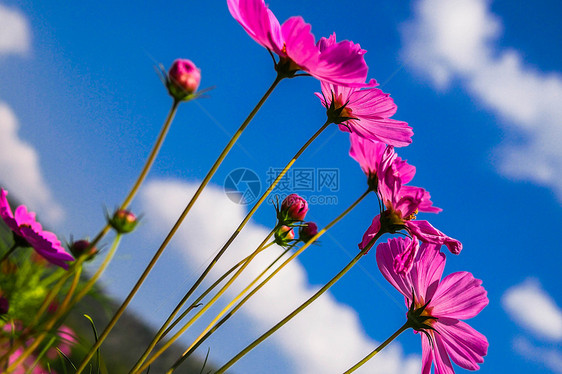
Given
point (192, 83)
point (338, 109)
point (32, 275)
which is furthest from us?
point (32, 275)

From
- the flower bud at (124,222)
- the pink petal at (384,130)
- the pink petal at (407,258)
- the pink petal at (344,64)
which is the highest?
the pink petal at (384,130)

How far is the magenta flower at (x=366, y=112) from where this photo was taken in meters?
0.80

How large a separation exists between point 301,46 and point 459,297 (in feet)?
1.65

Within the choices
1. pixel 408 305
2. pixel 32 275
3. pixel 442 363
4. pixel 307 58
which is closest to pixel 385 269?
pixel 408 305

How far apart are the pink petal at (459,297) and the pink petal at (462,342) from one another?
17 mm

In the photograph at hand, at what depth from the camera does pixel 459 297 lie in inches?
32.3

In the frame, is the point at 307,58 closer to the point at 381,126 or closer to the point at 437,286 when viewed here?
the point at 381,126

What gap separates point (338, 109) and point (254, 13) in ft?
0.76

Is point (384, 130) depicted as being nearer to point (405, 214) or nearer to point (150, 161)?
point (405, 214)

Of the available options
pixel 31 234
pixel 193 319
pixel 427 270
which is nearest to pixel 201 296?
pixel 193 319

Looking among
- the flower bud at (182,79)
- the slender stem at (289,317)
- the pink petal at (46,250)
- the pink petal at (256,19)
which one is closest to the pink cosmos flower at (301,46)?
the pink petal at (256,19)

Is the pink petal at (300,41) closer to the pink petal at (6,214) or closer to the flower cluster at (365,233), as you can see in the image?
the flower cluster at (365,233)

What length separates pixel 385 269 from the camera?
82 cm

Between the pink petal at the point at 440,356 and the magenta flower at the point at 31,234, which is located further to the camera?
the pink petal at the point at 440,356
